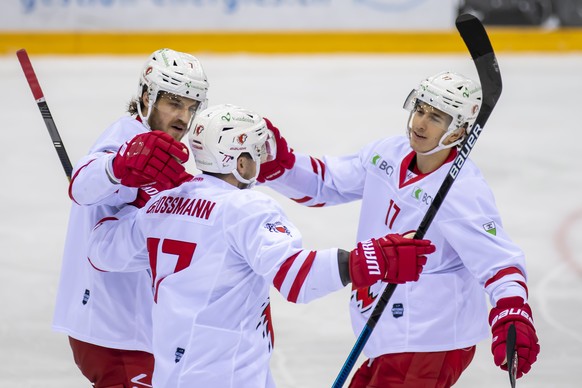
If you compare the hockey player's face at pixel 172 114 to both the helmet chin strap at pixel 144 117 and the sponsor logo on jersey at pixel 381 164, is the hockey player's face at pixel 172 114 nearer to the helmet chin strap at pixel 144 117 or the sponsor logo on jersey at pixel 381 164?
the helmet chin strap at pixel 144 117

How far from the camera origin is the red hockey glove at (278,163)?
127 inches

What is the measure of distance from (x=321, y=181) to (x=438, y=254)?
1.81 feet

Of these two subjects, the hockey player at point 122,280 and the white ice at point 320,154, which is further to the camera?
the white ice at point 320,154

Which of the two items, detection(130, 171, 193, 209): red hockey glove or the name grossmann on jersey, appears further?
detection(130, 171, 193, 209): red hockey glove

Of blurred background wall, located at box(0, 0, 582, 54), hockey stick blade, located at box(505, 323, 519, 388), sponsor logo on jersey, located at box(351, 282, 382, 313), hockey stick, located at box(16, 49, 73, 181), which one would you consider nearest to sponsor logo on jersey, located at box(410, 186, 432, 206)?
sponsor logo on jersey, located at box(351, 282, 382, 313)

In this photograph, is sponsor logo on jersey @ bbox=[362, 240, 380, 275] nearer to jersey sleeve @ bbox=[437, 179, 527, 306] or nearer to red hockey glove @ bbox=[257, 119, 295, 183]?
jersey sleeve @ bbox=[437, 179, 527, 306]

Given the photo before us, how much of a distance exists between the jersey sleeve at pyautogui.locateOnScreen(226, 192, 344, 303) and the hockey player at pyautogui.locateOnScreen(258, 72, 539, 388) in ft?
1.87

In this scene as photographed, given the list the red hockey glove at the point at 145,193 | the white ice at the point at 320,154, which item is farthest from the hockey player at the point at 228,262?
the white ice at the point at 320,154

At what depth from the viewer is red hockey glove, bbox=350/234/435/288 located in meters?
2.33

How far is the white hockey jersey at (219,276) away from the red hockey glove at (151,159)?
2.9 inches

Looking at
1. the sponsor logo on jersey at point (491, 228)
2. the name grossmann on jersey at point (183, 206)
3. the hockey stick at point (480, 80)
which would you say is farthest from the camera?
the sponsor logo on jersey at point (491, 228)

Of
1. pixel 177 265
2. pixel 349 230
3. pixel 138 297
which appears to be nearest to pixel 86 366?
pixel 138 297

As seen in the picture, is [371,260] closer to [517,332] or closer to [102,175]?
[517,332]

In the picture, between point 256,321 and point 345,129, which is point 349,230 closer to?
point 345,129
